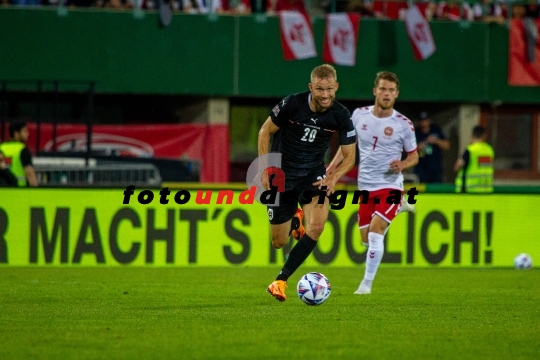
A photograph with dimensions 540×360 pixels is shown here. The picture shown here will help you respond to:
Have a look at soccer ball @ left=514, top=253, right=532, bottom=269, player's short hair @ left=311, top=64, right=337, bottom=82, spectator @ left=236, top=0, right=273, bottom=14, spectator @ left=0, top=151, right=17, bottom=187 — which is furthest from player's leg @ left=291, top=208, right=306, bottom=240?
spectator @ left=236, top=0, right=273, bottom=14

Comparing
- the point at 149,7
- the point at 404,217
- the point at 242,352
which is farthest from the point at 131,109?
the point at 242,352

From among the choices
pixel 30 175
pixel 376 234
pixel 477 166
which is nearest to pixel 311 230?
pixel 376 234

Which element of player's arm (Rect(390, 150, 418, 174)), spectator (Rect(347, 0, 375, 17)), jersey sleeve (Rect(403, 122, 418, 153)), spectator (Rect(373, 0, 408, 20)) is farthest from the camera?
spectator (Rect(373, 0, 408, 20))

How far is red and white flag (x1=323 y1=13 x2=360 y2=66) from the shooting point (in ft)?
76.2

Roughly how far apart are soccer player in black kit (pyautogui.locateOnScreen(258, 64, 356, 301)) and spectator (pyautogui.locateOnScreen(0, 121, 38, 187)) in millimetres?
5535

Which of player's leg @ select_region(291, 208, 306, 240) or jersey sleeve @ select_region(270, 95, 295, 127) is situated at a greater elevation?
jersey sleeve @ select_region(270, 95, 295, 127)

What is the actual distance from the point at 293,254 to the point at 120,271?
16.1 feet

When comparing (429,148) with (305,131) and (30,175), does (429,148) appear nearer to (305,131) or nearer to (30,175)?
(30,175)

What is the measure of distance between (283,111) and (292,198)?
0.89 meters

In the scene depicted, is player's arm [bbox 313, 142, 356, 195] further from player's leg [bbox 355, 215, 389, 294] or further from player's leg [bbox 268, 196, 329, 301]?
player's leg [bbox 355, 215, 389, 294]

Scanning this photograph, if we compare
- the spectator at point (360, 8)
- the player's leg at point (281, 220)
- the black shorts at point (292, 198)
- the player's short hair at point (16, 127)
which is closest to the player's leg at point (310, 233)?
the black shorts at point (292, 198)

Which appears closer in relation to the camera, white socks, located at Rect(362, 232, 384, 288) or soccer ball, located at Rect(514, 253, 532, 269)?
white socks, located at Rect(362, 232, 384, 288)

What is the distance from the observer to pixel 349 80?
2384 centimetres

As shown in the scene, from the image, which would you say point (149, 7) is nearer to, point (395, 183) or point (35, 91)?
point (35, 91)
